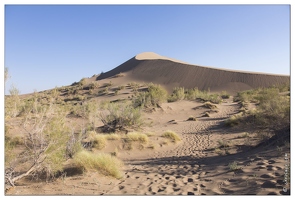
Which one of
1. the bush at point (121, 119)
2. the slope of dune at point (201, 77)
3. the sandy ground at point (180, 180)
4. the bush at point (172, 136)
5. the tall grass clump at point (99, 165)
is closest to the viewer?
the sandy ground at point (180, 180)

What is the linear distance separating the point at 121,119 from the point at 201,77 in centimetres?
3924

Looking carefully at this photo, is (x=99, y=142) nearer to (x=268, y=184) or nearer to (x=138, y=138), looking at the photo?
(x=138, y=138)

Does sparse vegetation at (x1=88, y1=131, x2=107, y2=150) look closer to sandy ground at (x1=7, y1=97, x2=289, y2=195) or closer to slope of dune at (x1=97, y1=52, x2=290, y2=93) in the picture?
sandy ground at (x1=7, y1=97, x2=289, y2=195)

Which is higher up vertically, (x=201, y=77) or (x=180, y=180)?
(x=201, y=77)

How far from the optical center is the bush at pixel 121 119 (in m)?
9.77

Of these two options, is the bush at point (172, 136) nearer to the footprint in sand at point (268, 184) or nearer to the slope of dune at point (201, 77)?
the footprint in sand at point (268, 184)

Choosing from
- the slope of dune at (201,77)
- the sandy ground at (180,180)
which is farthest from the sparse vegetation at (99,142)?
the slope of dune at (201,77)

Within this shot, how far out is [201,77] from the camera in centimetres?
4625

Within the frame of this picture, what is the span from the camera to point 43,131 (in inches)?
174

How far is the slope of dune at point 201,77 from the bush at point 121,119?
3323 cm

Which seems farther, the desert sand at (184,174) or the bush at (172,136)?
the bush at (172,136)

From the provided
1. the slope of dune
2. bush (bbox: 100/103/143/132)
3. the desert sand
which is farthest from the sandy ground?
the slope of dune

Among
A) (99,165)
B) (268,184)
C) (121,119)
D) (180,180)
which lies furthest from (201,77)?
(268,184)
